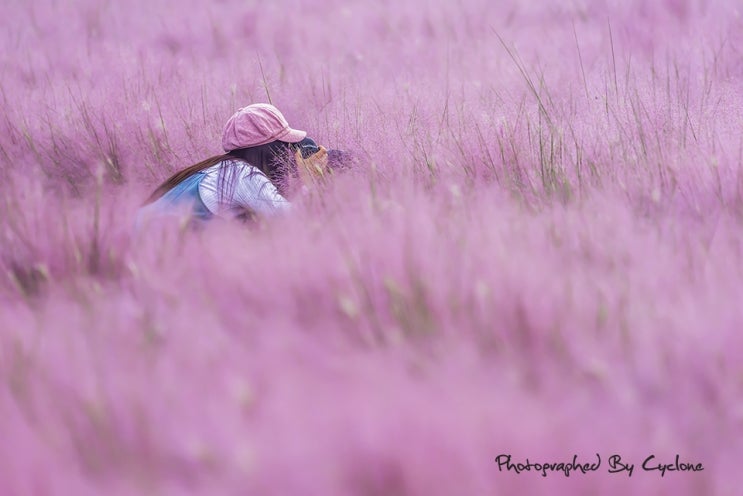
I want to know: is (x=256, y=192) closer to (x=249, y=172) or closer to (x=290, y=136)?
(x=249, y=172)

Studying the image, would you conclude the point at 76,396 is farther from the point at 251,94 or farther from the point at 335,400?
the point at 251,94

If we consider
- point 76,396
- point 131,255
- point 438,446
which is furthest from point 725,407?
point 131,255

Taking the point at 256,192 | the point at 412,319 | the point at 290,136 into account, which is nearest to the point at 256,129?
the point at 290,136

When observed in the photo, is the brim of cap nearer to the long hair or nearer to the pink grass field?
the long hair

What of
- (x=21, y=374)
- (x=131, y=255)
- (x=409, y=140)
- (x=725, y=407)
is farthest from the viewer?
(x=409, y=140)

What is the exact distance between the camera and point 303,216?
202cm

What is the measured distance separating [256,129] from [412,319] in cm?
172

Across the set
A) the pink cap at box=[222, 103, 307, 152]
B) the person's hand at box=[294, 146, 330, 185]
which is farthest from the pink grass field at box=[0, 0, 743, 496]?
the pink cap at box=[222, 103, 307, 152]

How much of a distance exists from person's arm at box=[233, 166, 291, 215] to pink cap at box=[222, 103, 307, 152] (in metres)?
0.19

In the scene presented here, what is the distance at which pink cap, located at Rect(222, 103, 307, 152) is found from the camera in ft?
9.70

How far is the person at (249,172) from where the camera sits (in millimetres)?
2648

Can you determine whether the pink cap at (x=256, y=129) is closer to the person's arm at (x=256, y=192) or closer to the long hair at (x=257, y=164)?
the long hair at (x=257, y=164)

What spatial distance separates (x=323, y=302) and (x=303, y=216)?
51 centimetres

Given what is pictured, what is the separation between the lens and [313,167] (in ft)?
8.73
